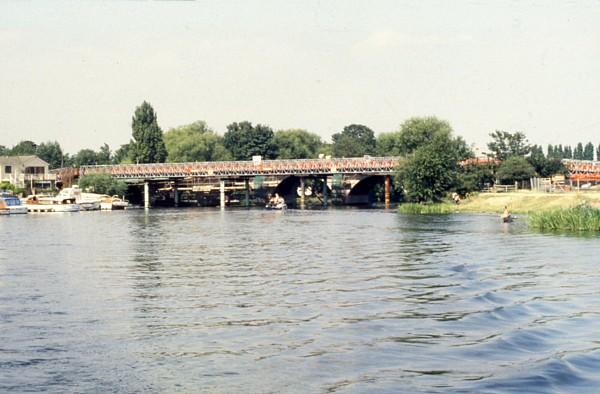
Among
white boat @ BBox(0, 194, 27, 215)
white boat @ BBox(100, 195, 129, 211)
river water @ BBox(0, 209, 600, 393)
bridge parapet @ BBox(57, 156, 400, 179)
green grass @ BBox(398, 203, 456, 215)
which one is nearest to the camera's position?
river water @ BBox(0, 209, 600, 393)

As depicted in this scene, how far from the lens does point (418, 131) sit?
162875 millimetres

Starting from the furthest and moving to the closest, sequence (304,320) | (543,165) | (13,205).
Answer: (543,165) → (13,205) → (304,320)

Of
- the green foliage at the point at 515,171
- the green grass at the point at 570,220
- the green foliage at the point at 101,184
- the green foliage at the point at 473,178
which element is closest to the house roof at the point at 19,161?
the green foliage at the point at 101,184

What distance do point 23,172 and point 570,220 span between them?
143 m

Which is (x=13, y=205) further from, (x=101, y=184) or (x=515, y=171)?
(x=515, y=171)

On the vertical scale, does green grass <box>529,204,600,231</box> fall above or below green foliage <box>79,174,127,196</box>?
below

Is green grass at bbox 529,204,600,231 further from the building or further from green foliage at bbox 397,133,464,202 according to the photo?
the building

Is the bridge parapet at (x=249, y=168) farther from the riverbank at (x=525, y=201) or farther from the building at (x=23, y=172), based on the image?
the riverbank at (x=525, y=201)

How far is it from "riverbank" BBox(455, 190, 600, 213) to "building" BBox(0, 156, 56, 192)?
98389 millimetres

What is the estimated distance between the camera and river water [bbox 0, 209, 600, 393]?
73.9 ft

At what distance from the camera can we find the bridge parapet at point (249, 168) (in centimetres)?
18500

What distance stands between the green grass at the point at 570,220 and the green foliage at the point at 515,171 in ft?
247

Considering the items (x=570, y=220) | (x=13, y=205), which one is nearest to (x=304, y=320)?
(x=570, y=220)

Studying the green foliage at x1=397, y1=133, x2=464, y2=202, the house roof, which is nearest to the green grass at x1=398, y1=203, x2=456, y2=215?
the green foliage at x1=397, y1=133, x2=464, y2=202
